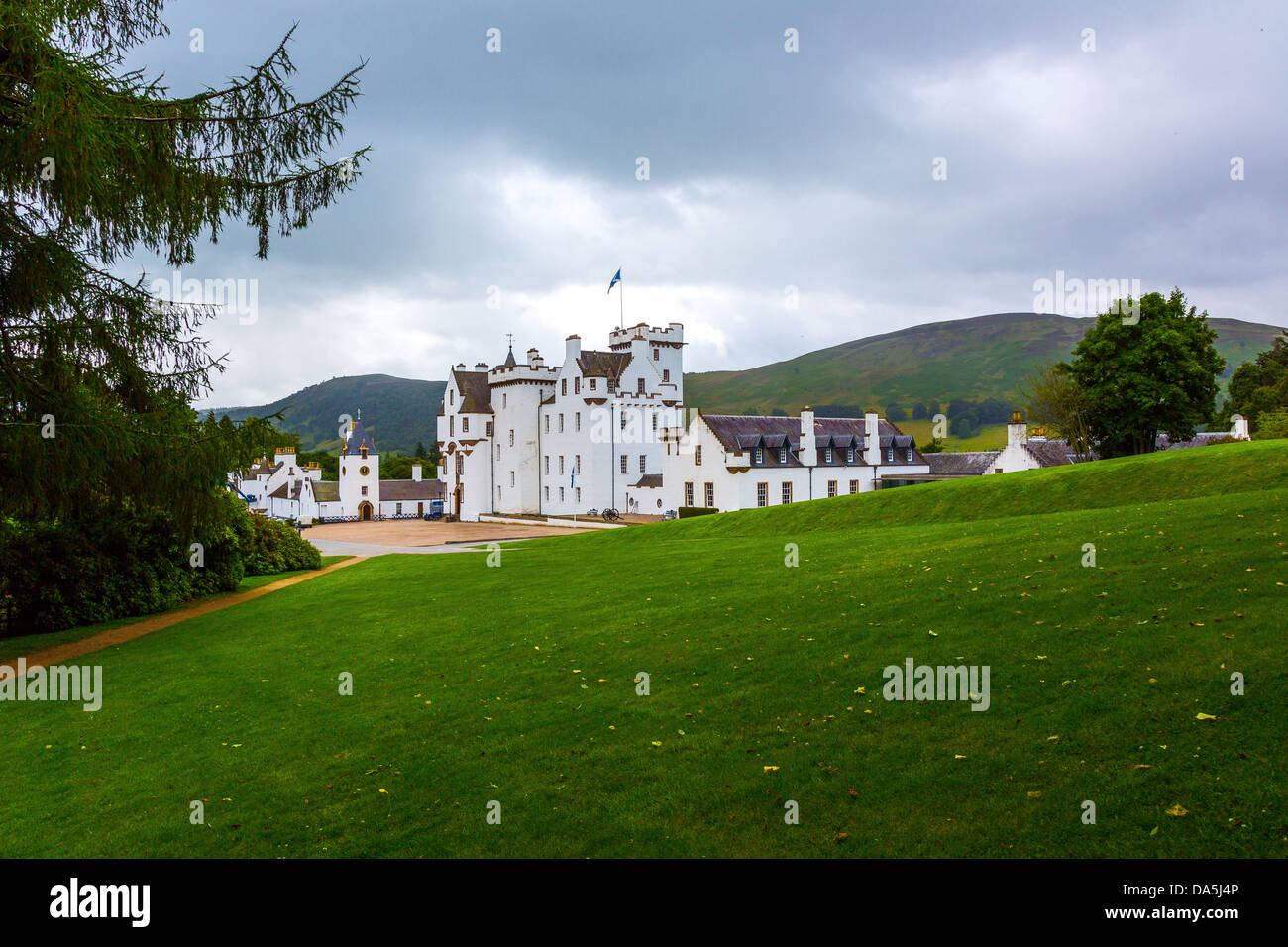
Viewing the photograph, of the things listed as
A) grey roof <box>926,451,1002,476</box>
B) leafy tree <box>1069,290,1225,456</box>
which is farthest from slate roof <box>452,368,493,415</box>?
leafy tree <box>1069,290,1225,456</box>

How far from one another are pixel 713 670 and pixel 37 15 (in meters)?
12.1

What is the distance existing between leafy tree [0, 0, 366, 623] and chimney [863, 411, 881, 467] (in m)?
53.0

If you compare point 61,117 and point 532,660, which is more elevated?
point 61,117

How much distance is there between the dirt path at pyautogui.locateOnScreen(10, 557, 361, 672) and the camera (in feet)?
54.7

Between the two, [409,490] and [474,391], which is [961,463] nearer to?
[474,391]

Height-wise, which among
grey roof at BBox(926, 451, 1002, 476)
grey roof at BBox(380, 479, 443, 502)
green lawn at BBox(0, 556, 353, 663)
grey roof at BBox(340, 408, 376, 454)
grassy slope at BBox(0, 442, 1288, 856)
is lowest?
green lawn at BBox(0, 556, 353, 663)

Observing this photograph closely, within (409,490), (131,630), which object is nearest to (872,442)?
(131,630)

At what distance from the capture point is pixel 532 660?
490 inches

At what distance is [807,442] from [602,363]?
19718 mm

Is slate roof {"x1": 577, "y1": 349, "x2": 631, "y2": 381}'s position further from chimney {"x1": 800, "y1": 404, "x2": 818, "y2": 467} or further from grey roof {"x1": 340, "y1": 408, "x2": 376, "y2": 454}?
grey roof {"x1": 340, "y1": 408, "x2": 376, "y2": 454}

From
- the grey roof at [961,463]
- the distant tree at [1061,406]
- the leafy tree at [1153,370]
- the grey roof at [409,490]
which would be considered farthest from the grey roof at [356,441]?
the leafy tree at [1153,370]

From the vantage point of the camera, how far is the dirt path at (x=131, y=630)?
16.7m
